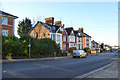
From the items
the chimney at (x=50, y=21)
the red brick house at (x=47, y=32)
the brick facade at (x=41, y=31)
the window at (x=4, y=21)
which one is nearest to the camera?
the window at (x=4, y=21)

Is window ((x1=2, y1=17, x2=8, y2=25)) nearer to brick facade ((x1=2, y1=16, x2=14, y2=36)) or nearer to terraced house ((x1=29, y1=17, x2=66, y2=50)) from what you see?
brick facade ((x1=2, y1=16, x2=14, y2=36))

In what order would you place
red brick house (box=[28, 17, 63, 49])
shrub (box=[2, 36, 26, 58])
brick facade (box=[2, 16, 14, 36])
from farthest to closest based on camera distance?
red brick house (box=[28, 17, 63, 49]) < brick facade (box=[2, 16, 14, 36]) < shrub (box=[2, 36, 26, 58])

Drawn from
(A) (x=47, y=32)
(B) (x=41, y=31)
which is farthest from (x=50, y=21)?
(A) (x=47, y=32)

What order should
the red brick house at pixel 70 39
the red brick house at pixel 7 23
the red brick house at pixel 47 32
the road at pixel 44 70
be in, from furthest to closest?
the red brick house at pixel 70 39, the red brick house at pixel 47 32, the red brick house at pixel 7 23, the road at pixel 44 70

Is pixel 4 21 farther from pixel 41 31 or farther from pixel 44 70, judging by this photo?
pixel 44 70

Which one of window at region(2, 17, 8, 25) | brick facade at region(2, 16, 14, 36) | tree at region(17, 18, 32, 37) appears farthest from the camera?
tree at region(17, 18, 32, 37)

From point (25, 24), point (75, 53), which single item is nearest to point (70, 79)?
point (75, 53)

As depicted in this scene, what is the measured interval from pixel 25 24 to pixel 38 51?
107 ft

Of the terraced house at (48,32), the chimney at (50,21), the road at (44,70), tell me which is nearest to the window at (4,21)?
the terraced house at (48,32)

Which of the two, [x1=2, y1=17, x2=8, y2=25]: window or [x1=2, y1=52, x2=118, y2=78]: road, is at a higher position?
[x1=2, y1=17, x2=8, y2=25]: window

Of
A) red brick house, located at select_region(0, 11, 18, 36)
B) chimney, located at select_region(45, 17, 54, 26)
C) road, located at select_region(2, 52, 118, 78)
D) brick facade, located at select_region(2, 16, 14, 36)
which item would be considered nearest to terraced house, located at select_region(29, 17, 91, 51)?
chimney, located at select_region(45, 17, 54, 26)

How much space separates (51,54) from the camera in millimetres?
31484

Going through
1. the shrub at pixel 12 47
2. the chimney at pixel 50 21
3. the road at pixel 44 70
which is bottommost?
the road at pixel 44 70

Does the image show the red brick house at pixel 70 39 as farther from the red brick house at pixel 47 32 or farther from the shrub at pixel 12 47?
the shrub at pixel 12 47
